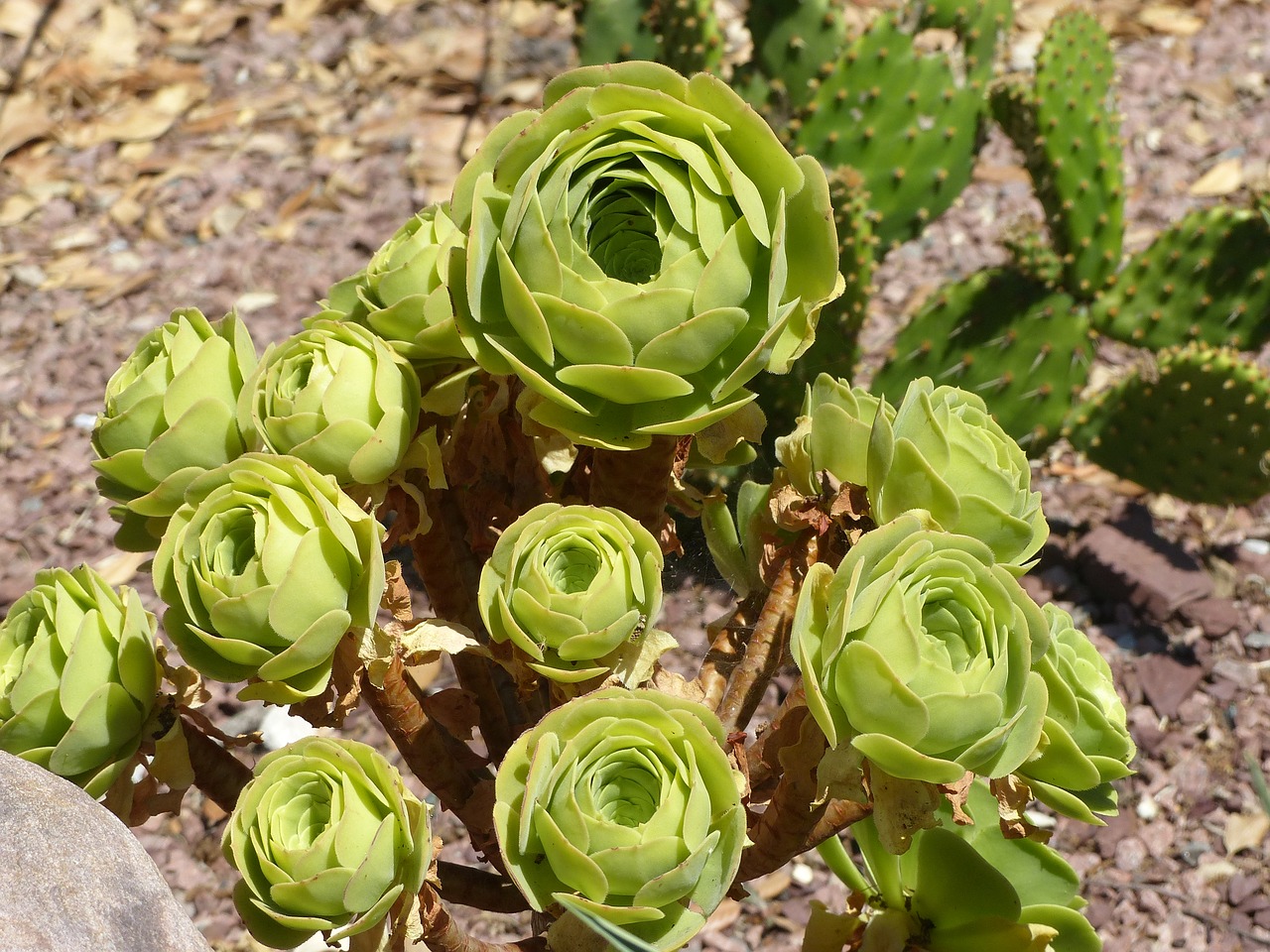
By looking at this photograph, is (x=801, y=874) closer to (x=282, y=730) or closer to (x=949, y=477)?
(x=282, y=730)

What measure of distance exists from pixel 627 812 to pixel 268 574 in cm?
24

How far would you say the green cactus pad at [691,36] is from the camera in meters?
1.88

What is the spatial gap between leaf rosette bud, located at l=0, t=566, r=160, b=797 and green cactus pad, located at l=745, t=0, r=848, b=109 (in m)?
1.54

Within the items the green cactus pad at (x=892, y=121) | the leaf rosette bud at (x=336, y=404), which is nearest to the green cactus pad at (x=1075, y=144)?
the green cactus pad at (x=892, y=121)

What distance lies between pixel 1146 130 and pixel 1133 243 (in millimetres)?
462

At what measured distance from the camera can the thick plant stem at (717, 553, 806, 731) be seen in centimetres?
78

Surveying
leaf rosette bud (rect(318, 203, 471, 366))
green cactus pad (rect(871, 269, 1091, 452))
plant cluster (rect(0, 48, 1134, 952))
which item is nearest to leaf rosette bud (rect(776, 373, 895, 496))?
plant cluster (rect(0, 48, 1134, 952))

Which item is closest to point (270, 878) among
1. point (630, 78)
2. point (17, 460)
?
point (630, 78)

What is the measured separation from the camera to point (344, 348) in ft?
2.37

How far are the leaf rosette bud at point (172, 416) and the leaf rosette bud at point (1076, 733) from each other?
0.54 meters

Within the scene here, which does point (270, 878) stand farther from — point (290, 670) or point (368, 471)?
point (368, 471)

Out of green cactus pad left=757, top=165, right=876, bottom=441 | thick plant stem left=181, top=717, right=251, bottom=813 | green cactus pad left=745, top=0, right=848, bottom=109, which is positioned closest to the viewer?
thick plant stem left=181, top=717, right=251, bottom=813

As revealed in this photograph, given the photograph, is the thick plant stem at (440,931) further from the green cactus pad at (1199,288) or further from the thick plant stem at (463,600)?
the green cactus pad at (1199,288)

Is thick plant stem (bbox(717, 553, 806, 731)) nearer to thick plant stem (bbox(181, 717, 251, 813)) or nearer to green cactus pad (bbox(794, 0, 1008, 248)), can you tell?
thick plant stem (bbox(181, 717, 251, 813))
